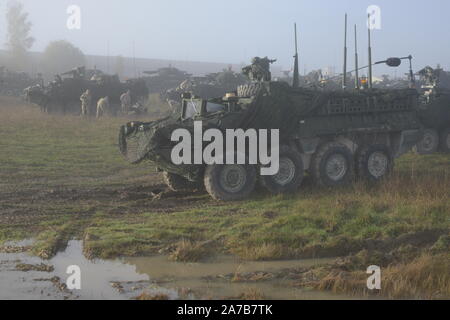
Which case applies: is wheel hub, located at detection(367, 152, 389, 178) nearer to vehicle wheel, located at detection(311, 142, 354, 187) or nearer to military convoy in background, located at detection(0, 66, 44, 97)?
vehicle wheel, located at detection(311, 142, 354, 187)

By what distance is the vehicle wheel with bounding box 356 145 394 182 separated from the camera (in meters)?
12.1

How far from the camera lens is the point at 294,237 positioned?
329 inches

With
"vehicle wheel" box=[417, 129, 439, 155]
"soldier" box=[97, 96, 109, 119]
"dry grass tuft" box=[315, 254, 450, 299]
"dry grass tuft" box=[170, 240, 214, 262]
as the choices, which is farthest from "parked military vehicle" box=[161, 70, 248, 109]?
"dry grass tuft" box=[315, 254, 450, 299]

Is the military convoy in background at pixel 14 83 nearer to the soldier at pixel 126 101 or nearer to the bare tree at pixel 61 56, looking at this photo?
the soldier at pixel 126 101

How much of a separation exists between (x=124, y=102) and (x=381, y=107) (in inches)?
→ 672

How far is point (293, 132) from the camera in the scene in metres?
11.4

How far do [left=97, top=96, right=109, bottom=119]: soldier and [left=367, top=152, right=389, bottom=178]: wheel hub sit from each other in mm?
15975

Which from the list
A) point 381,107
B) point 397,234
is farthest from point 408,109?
point 397,234

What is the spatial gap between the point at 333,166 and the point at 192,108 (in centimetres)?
274

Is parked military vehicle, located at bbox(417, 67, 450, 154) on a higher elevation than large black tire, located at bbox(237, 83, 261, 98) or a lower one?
lower

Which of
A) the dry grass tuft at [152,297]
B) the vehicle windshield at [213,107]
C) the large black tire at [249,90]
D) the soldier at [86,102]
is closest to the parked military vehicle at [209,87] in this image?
the soldier at [86,102]

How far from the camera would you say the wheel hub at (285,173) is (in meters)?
11.2

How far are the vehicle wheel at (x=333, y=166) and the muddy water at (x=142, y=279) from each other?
13.1 ft
